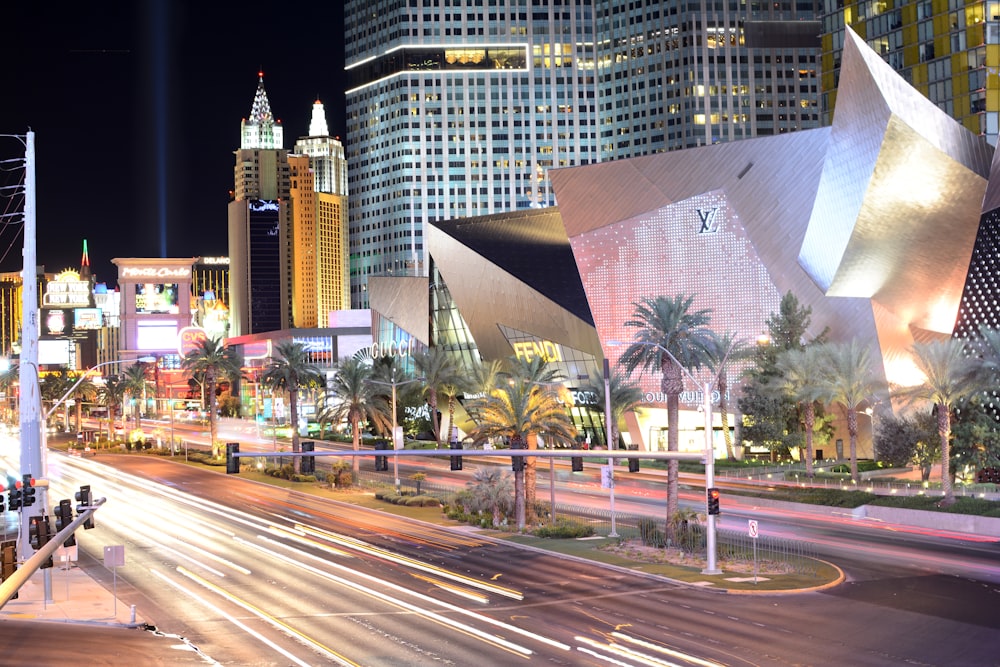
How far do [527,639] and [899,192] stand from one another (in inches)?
1905

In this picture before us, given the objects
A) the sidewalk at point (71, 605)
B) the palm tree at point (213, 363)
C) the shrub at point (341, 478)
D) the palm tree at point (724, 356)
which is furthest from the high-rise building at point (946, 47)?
the sidewalk at point (71, 605)

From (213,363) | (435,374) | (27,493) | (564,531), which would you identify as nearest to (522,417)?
(564,531)

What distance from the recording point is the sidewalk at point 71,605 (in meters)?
33.4

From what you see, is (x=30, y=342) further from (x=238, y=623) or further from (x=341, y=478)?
(x=341, y=478)

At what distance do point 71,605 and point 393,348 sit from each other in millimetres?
91110

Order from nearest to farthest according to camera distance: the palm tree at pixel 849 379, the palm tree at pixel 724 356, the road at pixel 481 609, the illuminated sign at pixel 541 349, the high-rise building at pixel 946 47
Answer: the road at pixel 481 609 → the palm tree at pixel 849 379 → the palm tree at pixel 724 356 → the illuminated sign at pixel 541 349 → the high-rise building at pixel 946 47

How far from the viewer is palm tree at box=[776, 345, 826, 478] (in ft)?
213

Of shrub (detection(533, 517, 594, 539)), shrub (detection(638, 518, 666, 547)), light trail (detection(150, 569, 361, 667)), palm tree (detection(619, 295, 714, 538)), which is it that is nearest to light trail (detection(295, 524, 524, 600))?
shrub (detection(533, 517, 594, 539))

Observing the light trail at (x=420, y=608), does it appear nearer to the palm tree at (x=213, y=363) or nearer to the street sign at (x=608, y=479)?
the street sign at (x=608, y=479)

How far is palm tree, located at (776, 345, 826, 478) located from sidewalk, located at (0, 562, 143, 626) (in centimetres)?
4057

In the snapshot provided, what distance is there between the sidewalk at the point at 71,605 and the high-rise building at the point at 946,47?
8839cm

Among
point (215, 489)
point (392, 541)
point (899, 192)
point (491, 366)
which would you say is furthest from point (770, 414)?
point (215, 489)

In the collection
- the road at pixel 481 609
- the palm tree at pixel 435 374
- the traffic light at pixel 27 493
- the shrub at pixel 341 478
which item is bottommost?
the road at pixel 481 609

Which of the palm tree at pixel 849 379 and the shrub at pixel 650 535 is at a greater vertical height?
the palm tree at pixel 849 379
